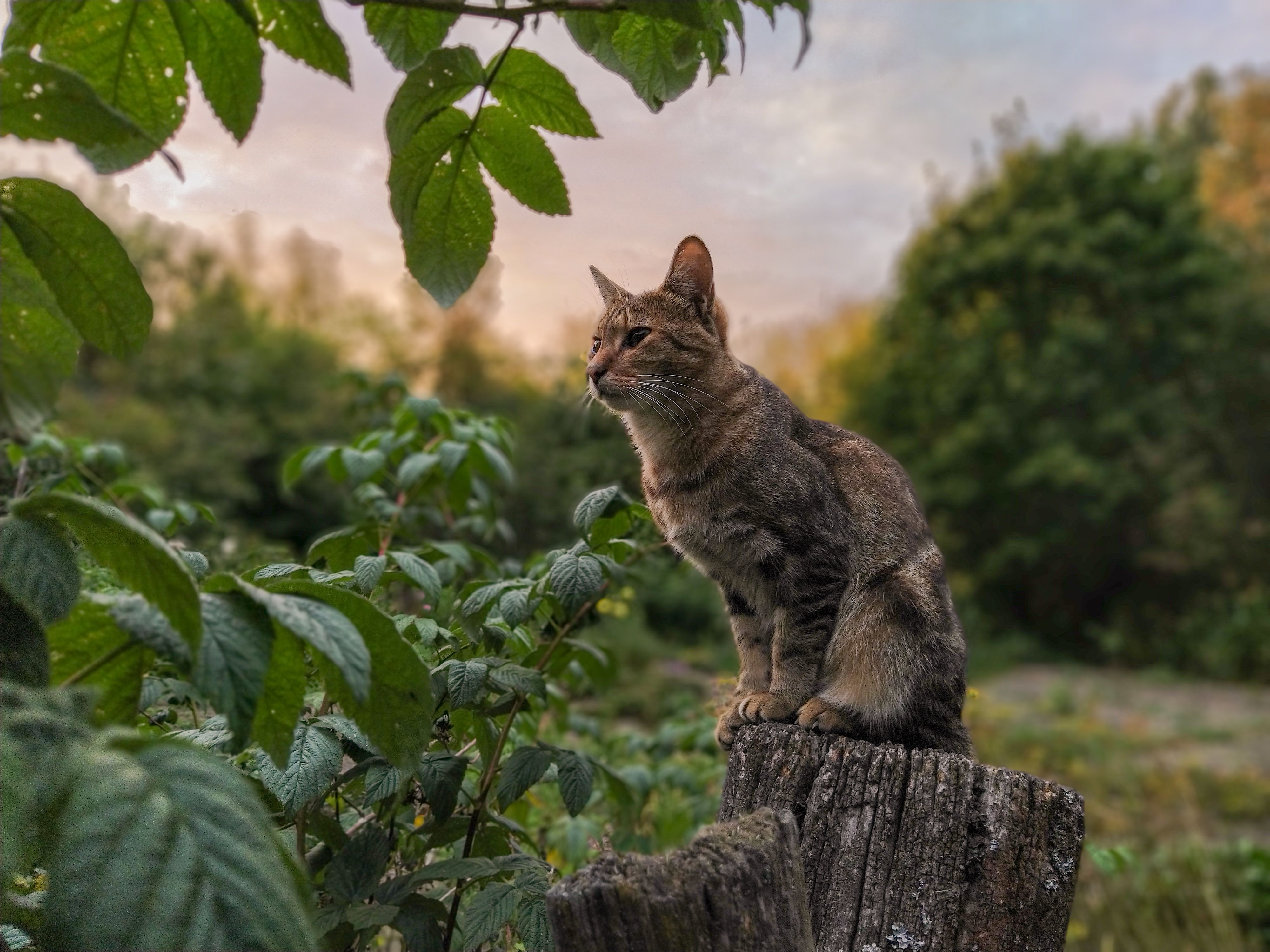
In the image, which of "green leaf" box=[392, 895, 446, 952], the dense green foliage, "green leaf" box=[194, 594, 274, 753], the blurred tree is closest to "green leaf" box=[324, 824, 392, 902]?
"green leaf" box=[392, 895, 446, 952]

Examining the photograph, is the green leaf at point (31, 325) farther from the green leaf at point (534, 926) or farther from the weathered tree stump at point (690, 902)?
the green leaf at point (534, 926)

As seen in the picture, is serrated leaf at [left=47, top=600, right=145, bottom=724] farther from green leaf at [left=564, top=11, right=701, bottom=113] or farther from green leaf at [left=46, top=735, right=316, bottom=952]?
green leaf at [left=564, top=11, right=701, bottom=113]

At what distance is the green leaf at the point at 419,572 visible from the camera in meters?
1.69

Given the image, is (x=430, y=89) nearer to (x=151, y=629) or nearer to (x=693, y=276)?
(x=151, y=629)

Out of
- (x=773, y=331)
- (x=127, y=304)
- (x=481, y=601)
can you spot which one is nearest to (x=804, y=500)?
(x=481, y=601)

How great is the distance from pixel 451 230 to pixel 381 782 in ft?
2.66

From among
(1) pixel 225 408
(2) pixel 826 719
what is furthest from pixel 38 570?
(1) pixel 225 408

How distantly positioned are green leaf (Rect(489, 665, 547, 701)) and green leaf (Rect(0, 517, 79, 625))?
787 mm

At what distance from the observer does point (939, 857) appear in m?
1.64

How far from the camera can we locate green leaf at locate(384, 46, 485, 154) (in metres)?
1.21

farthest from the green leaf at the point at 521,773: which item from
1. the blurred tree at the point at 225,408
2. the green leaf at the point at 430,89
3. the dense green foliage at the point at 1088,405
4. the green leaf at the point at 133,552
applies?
the dense green foliage at the point at 1088,405

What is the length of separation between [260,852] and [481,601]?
0.97 meters

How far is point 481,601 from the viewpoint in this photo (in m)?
1.67

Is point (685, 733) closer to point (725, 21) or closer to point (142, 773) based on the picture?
point (725, 21)
